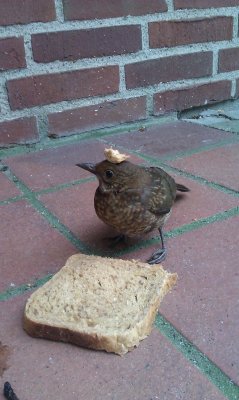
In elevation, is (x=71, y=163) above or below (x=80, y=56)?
below

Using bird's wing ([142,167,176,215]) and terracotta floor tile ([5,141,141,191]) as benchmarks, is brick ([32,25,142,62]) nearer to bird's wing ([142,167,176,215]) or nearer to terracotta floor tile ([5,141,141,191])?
terracotta floor tile ([5,141,141,191])

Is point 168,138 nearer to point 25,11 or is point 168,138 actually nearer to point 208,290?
point 25,11

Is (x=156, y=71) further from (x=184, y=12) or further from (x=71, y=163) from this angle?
(x=71, y=163)

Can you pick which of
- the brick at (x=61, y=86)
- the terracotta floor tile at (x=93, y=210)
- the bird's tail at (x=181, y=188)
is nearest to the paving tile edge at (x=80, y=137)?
the brick at (x=61, y=86)

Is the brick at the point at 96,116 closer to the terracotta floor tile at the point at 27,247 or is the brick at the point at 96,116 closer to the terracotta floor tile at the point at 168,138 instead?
the terracotta floor tile at the point at 168,138

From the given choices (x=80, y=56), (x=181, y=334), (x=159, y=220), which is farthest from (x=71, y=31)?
(x=181, y=334)

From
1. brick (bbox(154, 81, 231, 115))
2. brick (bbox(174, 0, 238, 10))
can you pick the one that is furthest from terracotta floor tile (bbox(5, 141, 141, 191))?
brick (bbox(174, 0, 238, 10))

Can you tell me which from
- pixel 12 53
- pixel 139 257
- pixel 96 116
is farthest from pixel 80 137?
pixel 139 257

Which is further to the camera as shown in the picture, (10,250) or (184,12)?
(184,12)
